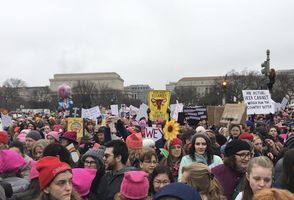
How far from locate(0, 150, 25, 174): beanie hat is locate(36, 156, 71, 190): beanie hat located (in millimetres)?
1179

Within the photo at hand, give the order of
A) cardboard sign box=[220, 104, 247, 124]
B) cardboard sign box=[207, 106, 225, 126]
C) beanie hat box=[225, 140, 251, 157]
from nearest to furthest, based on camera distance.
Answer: beanie hat box=[225, 140, 251, 157], cardboard sign box=[220, 104, 247, 124], cardboard sign box=[207, 106, 225, 126]

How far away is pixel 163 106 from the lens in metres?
11.4

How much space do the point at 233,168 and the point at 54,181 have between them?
2.28 metres

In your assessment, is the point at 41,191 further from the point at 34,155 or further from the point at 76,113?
the point at 76,113

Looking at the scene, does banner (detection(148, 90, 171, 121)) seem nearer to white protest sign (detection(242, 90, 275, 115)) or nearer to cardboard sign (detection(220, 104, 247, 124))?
cardboard sign (detection(220, 104, 247, 124))

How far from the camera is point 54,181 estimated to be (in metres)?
3.71

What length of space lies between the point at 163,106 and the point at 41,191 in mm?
7737

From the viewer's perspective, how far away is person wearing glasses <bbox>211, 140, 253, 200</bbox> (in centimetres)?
515

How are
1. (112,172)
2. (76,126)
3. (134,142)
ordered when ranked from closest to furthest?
(112,172), (134,142), (76,126)

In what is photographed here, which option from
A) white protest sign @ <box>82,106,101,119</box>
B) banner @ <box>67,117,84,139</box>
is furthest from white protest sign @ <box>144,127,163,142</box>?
white protest sign @ <box>82,106,101,119</box>

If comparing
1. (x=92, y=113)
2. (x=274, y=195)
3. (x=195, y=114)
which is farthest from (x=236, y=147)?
(x=92, y=113)

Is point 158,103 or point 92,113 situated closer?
point 158,103

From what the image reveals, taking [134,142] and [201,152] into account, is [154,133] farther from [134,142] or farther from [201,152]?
[201,152]

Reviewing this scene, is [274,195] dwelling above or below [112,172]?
above
